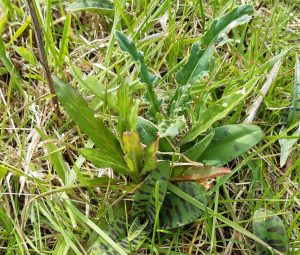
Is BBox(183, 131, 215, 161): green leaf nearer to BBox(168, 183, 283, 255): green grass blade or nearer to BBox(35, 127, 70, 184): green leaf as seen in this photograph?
BBox(168, 183, 283, 255): green grass blade

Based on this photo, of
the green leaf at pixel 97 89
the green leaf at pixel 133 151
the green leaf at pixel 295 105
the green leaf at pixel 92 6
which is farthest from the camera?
the green leaf at pixel 92 6

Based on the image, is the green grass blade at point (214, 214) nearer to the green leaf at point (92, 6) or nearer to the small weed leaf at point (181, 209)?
the small weed leaf at point (181, 209)

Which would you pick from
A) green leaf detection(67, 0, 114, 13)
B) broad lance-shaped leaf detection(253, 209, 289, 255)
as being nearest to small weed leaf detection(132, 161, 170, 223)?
broad lance-shaped leaf detection(253, 209, 289, 255)

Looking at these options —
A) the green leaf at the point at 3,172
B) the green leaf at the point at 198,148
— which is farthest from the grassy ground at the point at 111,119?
the green leaf at the point at 198,148

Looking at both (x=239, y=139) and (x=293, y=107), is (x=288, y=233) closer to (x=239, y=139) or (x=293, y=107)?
(x=239, y=139)

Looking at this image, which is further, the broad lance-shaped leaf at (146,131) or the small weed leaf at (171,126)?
the broad lance-shaped leaf at (146,131)

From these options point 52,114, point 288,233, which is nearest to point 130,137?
point 52,114

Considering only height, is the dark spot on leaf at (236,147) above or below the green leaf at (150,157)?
below
